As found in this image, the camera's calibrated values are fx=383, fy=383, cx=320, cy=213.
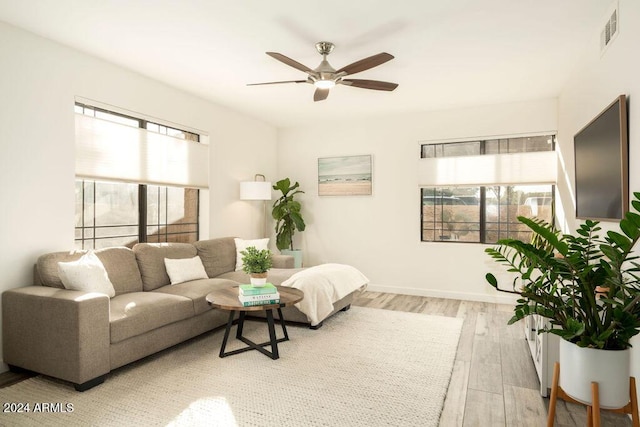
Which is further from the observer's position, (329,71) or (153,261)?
(153,261)

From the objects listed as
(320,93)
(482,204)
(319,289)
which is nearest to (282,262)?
(319,289)

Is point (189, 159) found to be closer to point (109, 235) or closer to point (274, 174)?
point (109, 235)

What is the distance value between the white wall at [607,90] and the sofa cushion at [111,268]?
12.5ft

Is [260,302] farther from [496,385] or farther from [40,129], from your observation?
[40,129]

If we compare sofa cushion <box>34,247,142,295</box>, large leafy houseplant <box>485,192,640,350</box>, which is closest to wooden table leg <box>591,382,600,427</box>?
large leafy houseplant <box>485,192,640,350</box>

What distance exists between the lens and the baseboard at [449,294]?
5089mm

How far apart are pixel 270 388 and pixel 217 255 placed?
2254 mm

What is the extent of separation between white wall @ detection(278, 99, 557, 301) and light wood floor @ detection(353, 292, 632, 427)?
99 cm

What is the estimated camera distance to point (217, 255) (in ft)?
15.0

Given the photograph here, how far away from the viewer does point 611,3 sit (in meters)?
2.66

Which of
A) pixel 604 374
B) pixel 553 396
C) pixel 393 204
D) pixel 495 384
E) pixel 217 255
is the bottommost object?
pixel 495 384

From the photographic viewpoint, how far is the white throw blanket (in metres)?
3.82

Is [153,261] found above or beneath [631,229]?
beneath

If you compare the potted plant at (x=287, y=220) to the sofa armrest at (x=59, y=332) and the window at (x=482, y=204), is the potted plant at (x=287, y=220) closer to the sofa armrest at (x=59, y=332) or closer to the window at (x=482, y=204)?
the window at (x=482, y=204)
